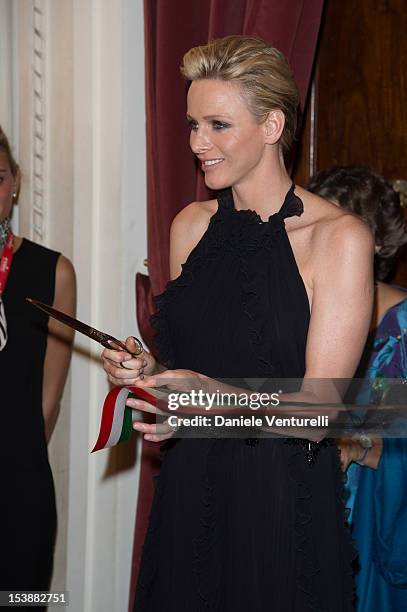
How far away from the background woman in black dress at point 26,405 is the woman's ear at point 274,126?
102cm

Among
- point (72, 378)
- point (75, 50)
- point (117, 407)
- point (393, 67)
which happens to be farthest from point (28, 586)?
point (393, 67)

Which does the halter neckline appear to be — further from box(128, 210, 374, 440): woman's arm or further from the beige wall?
the beige wall

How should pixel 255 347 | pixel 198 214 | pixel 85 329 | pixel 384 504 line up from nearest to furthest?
pixel 85 329, pixel 255 347, pixel 198 214, pixel 384 504

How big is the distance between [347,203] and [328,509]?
0.88m

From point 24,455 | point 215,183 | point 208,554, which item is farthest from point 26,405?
point 215,183

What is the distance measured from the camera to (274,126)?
5.72ft

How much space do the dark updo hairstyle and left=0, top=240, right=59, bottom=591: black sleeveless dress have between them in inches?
36.2

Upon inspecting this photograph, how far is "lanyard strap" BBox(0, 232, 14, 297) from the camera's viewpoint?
253 cm

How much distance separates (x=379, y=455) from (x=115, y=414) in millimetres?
813

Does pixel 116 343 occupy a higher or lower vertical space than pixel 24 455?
higher

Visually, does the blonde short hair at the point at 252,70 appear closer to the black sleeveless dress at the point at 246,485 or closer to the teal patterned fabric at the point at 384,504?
the black sleeveless dress at the point at 246,485

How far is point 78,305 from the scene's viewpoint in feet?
9.23

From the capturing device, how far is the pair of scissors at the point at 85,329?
1459 mm

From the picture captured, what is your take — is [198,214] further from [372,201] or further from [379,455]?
[379,455]
